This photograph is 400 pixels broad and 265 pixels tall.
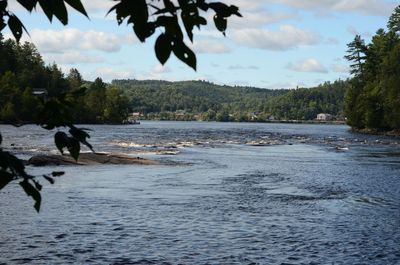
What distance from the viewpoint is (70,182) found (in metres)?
28.8

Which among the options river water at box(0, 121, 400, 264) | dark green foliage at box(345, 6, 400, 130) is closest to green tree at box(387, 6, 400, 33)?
dark green foliage at box(345, 6, 400, 130)

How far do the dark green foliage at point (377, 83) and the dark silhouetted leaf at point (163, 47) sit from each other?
107468mm

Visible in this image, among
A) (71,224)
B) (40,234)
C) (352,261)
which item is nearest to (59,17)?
(352,261)

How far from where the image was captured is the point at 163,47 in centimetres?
290

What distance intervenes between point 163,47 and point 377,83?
129 m

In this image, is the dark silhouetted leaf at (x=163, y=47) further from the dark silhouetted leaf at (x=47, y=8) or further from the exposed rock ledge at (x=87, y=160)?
the exposed rock ledge at (x=87, y=160)

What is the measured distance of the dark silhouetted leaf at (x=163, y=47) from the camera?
9.49 ft

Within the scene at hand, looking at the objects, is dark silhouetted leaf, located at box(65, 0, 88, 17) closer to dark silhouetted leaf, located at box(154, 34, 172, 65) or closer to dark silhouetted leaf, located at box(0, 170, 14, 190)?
dark silhouetted leaf, located at box(154, 34, 172, 65)

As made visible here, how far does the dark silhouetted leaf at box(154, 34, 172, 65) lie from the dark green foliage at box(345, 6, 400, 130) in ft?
353

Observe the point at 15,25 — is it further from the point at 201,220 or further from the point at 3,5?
the point at 201,220

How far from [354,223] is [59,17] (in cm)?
1814

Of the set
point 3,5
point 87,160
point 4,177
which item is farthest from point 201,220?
point 87,160

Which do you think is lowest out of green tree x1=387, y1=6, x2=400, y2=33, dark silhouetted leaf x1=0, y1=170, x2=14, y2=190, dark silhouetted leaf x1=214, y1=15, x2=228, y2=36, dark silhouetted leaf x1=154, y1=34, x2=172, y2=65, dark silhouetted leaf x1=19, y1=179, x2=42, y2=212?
dark silhouetted leaf x1=19, y1=179, x2=42, y2=212

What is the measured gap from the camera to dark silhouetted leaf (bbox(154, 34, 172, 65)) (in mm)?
2893
